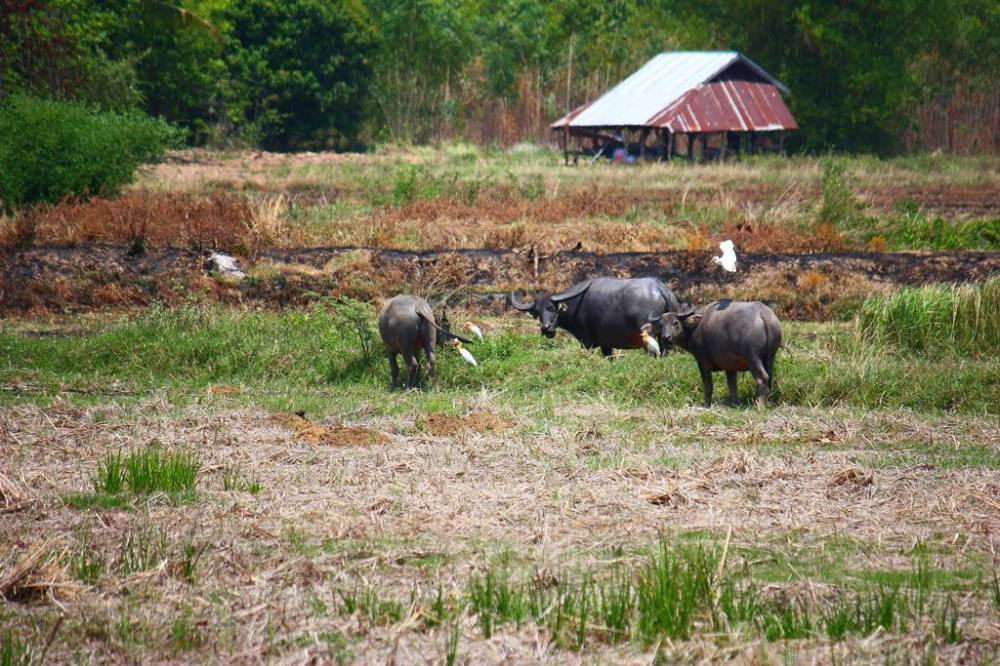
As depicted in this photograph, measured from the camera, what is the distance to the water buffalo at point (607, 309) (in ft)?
41.8

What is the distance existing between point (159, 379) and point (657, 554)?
6960 mm

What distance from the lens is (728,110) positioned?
38.7 meters

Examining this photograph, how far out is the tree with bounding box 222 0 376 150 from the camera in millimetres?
42188

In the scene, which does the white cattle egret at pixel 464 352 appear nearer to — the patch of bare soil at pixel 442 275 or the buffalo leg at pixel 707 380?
the buffalo leg at pixel 707 380

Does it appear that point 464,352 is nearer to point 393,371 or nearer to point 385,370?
point 393,371

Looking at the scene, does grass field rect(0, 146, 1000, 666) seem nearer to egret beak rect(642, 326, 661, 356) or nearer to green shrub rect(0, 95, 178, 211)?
egret beak rect(642, 326, 661, 356)

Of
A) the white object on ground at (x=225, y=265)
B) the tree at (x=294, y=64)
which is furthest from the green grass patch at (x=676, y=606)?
the tree at (x=294, y=64)

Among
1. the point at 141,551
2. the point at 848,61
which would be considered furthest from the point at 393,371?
the point at 848,61

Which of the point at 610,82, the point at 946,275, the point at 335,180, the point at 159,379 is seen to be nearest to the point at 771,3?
the point at 610,82

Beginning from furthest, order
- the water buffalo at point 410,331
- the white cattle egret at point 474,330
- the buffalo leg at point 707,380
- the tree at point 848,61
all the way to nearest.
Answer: the tree at point 848,61, the white cattle egret at point 474,330, the water buffalo at point 410,331, the buffalo leg at point 707,380

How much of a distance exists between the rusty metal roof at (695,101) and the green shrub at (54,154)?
18774mm

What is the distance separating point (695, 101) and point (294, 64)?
1329 centimetres

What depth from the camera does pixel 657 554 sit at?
6125 mm

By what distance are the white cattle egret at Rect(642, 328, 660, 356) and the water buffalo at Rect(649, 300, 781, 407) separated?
720 mm
